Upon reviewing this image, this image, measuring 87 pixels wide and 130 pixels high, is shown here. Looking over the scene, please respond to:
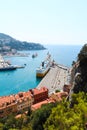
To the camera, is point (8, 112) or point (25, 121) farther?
point (8, 112)

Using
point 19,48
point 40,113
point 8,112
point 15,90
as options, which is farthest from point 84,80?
point 19,48

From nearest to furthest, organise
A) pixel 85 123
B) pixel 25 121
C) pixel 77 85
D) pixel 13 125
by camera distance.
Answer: pixel 85 123, pixel 77 85, pixel 13 125, pixel 25 121

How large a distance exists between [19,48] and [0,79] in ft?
309

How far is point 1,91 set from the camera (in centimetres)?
4234

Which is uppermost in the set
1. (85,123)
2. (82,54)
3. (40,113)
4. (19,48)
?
(82,54)

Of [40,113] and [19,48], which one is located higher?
[40,113]

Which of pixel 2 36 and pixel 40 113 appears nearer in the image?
pixel 40 113

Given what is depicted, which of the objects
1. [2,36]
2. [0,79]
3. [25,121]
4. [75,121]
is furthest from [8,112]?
[2,36]

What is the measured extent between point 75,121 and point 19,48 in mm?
137747

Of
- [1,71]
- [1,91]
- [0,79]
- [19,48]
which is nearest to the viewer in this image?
[1,91]

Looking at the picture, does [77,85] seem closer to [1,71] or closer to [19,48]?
[1,71]

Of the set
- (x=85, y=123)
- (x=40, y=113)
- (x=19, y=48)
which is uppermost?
(x=85, y=123)

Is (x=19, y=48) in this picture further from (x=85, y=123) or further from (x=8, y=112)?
(x=85, y=123)

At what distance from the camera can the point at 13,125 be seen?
1816cm
